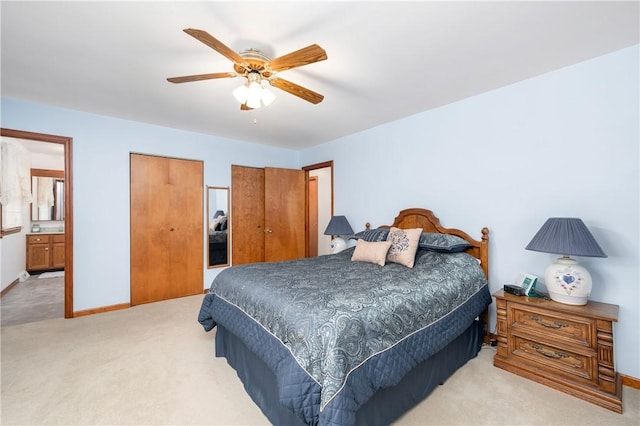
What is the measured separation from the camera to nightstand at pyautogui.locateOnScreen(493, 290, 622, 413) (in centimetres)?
178

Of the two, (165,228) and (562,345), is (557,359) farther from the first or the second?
(165,228)

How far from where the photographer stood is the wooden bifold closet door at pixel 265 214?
15.0 ft

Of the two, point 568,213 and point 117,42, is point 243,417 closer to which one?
point 117,42

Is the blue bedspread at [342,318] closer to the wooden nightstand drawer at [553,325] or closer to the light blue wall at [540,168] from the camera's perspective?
the wooden nightstand drawer at [553,325]

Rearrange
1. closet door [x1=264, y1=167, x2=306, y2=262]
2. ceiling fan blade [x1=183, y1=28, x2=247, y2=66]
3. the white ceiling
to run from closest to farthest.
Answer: ceiling fan blade [x1=183, y1=28, x2=247, y2=66] → the white ceiling → closet door [x1=264, y1=167, x2=306, y2=262]

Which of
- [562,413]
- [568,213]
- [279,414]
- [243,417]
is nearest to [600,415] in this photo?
[562,413]

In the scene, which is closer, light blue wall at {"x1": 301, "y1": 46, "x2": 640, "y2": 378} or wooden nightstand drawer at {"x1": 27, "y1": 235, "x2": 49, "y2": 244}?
light blue wall at {"x1": 301, "y1": 46, "x2": 640, "y2": 378}

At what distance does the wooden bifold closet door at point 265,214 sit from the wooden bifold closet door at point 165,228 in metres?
0.58

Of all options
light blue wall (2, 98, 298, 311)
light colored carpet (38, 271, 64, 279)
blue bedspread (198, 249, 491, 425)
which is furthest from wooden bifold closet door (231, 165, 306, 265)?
light colored carpet (38, 271, 64, 279)

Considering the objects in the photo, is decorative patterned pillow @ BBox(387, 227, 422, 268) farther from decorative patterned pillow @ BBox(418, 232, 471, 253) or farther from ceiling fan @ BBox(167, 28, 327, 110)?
ceiling fan @ BBox(167, 28, 327, 110)

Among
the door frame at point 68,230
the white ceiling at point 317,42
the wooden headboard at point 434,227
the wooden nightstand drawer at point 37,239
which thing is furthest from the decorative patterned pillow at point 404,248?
the wooden nightstand drawer at point 37,239

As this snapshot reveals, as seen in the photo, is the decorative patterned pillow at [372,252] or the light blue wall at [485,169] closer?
the light blue wall at [485,169]

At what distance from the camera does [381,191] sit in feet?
12.3

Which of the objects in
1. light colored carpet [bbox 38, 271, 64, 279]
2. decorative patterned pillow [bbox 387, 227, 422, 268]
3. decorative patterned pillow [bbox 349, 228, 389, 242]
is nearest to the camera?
decorative patterned pillow [bbox 387, 227, 422, 268]
